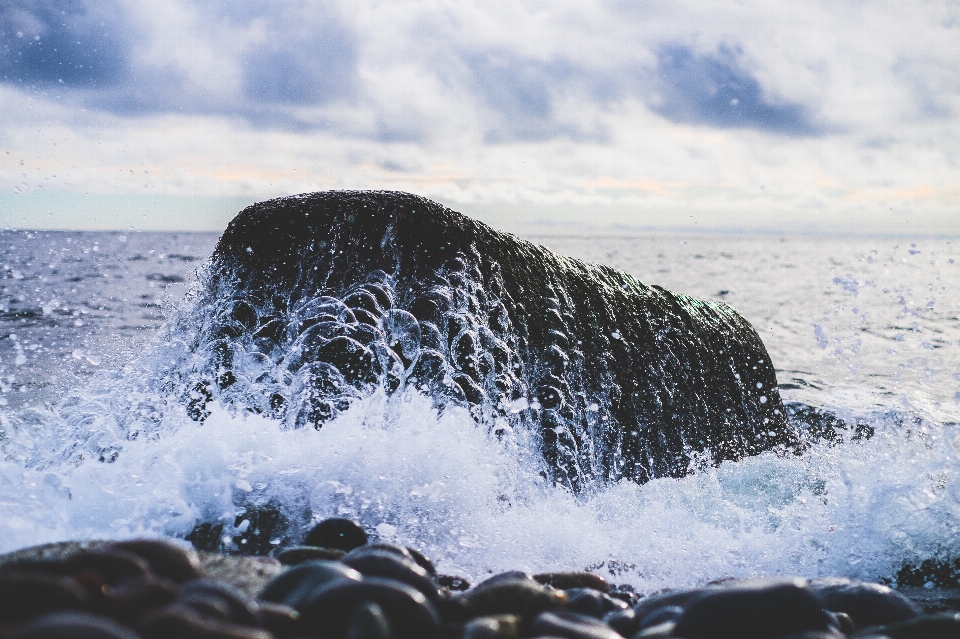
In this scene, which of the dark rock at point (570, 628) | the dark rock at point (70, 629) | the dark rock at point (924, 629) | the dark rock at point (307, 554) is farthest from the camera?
the dark rock at point (307, 554)

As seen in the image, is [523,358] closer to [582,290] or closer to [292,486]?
[582,290]

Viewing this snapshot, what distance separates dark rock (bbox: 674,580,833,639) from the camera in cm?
246

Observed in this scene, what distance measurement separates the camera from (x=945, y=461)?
6.03m

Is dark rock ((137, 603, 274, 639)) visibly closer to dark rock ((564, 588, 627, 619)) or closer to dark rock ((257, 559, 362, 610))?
dark rock ((257, 559, 362, 610))

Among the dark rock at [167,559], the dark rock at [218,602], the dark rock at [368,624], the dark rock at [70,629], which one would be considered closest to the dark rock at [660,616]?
the dark rock at [368,624]

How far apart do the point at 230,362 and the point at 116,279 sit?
80.9ft

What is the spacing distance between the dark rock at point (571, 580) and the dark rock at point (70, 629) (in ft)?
6.93

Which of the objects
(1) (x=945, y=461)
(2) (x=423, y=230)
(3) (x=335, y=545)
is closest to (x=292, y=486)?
(3) (x=335, y=545)

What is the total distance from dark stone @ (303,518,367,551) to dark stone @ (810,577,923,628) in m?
2.03

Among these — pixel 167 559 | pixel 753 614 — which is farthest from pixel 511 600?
pixel 167 559

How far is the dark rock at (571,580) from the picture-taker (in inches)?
138

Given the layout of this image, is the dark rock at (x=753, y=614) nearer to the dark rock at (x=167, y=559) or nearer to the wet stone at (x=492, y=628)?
the wet stone at (x=492, y=628)

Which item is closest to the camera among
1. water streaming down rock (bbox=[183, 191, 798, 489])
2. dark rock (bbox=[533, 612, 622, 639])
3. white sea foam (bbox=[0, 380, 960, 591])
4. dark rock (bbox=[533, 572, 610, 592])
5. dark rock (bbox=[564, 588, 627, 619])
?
dark rock (bbox=[533, 612, 622, 639])

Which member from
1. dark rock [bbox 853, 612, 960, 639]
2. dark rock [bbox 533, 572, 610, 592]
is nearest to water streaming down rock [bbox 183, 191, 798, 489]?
dark rock [bbox 533, 572, 610, 592]
